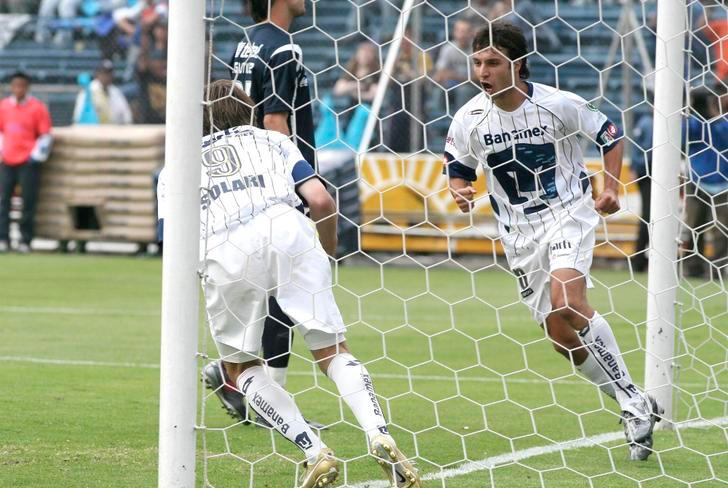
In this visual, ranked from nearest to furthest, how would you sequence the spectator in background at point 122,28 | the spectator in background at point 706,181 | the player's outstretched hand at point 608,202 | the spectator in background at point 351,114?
the player's outstretched hand at point 608,202, the spectator in background at point 706,181, the spectator in background at point 351,114, the spectator in background at point 122,28

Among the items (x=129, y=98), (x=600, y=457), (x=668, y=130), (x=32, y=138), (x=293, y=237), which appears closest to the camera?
(x=293, y=237)

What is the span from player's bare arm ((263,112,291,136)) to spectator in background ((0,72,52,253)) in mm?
11961

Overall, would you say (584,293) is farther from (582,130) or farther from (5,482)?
(5,482)

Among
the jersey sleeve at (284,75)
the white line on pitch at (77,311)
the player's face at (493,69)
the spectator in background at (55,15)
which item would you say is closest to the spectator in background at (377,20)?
the spectator in background at (55,15)

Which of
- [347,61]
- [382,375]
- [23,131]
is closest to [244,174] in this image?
[382,375]

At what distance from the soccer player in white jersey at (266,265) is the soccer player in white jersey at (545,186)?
1013 millimetres

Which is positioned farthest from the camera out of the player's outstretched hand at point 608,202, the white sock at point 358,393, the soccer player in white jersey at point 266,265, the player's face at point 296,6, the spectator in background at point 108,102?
the spectator in background at point 108,102

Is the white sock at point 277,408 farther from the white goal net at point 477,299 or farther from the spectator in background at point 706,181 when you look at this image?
the spectator in background at point 706,181

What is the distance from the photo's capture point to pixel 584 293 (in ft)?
18.4

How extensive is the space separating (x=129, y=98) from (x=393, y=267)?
20.1 ft

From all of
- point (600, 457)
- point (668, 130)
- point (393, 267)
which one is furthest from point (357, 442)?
point (393, 267)

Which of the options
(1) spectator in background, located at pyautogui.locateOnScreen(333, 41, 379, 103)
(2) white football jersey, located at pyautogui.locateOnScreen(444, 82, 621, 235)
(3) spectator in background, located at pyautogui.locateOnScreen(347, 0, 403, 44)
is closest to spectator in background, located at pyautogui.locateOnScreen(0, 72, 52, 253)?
(1) spectator in background, located at pyautogui.locateOnScreen(333, 41, 379, 103)

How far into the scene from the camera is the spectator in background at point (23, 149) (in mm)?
17156

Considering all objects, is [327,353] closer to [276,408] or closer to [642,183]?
[276,408]
